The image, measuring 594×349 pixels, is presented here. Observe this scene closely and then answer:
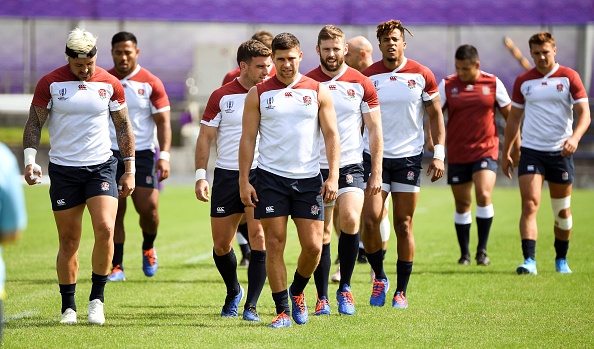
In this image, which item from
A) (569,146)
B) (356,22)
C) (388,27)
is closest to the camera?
(388,27)

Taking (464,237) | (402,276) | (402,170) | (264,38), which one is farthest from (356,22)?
(402,276)

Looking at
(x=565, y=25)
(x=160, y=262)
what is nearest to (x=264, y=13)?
(x=565, y=25)

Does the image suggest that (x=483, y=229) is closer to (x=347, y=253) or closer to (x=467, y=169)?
(x=467, y=169)

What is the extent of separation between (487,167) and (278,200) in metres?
5.17

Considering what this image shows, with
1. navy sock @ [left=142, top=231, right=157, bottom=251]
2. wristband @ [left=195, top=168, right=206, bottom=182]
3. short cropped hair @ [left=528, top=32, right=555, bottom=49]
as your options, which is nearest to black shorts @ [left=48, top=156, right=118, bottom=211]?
wristband @ [left=195, top=168, right=206, bottom=182]

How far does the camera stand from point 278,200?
7844mm

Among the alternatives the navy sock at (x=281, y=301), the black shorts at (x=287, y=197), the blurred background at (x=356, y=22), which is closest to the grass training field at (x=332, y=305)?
the navy sock at (x=281, y=301)

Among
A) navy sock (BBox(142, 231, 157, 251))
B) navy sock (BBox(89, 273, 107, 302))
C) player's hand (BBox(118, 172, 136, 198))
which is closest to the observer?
navy sock (BBox(89, 273, 107, 302))

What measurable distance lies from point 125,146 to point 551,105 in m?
5.32

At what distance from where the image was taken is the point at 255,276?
8453 millimetres

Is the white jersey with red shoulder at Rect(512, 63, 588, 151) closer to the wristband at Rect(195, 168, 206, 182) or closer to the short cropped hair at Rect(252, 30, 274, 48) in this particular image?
the short cropped hair at Rect(252, 30, 274, 48)

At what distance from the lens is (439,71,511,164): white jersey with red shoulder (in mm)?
12492

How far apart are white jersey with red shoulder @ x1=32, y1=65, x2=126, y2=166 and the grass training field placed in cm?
140

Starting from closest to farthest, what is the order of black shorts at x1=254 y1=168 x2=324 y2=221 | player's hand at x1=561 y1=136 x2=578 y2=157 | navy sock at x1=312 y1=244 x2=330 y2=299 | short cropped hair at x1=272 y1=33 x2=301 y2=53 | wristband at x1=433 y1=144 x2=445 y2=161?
short cropped hair at x1=272 y1=33 x2=301 y2=53
black shorts at x1=254 y1=168 x2=324 y2=221
navy sock at x1=312 y1=244 x2=330 y2=299
wristband at x1=433 y1=144 x2=445 y2=161
player's hand at x1=561 y1=136 x2=578 y2=157
